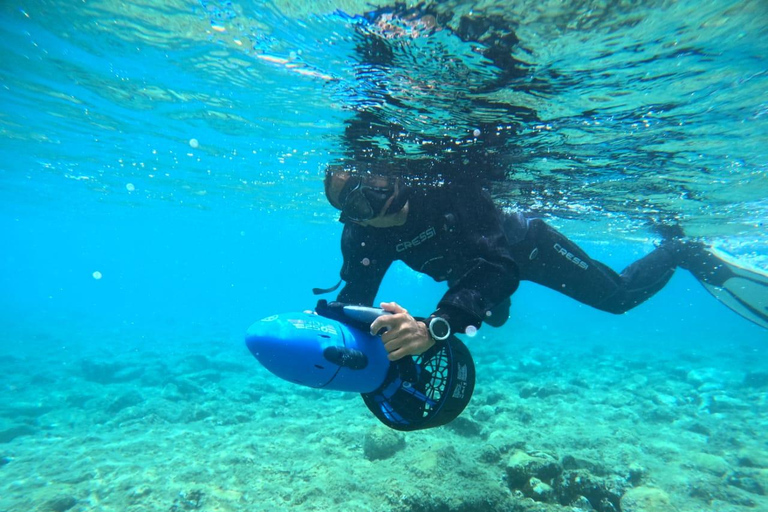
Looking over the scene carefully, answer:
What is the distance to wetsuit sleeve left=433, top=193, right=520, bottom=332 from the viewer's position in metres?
2.89

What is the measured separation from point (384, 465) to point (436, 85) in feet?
22.0

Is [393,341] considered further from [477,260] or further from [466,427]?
[466,427]

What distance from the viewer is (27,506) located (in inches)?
239

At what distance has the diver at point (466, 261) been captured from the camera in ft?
9.53

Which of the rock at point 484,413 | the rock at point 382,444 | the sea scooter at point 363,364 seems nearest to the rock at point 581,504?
the sea scooter at point 363,364

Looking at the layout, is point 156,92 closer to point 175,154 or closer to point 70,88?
point 70,88

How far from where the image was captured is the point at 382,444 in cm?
738

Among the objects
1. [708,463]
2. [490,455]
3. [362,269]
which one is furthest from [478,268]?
[708,463]

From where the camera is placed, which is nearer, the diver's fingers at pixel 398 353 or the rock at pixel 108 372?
the diver's fingers at pixel 398 353

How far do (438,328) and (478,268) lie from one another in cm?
88

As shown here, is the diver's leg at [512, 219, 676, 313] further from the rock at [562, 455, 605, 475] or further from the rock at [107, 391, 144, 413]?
the rock at [107, 391, 144, 413]

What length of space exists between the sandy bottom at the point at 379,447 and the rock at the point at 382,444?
3cm

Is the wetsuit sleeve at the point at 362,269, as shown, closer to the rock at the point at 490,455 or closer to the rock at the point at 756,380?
the rock at the point at 490,455

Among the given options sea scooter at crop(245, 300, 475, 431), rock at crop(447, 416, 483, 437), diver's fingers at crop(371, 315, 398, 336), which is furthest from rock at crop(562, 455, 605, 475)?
diver's fingers at crop(371, 315, 398, 336)
